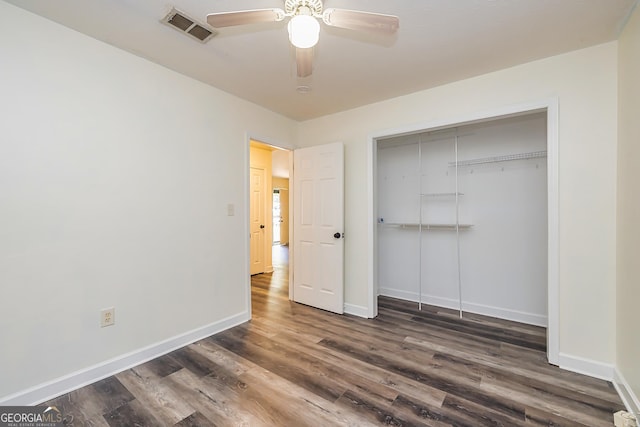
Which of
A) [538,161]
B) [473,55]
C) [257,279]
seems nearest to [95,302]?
[257,279]

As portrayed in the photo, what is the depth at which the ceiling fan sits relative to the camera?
140cm

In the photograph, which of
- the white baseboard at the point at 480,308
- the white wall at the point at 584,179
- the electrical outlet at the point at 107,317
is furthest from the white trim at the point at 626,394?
the electrical outlet at the point at 107,317

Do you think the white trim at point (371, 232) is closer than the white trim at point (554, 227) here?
No

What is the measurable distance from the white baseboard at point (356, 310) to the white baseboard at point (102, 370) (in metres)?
1.47

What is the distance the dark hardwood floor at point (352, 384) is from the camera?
66.4 inches

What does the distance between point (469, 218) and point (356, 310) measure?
1.83 m

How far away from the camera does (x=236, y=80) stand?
2682mm

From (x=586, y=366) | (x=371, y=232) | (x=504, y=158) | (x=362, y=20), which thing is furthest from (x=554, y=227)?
(x=362, y=20)

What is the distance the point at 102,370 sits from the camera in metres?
2.09

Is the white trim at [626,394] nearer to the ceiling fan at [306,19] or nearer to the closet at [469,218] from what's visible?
the closet at [469,218]

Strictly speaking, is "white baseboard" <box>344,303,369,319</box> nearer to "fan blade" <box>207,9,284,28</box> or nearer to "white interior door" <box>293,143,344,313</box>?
"white interior door" <box>293,143,344,313</box>

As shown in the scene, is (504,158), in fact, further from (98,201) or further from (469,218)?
A: (98,201)

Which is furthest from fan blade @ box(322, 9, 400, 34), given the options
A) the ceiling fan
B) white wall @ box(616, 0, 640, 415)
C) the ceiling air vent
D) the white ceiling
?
white wall @ box(616, 0, 640, 415)

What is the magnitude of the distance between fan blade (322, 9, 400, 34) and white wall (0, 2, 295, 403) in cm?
179
